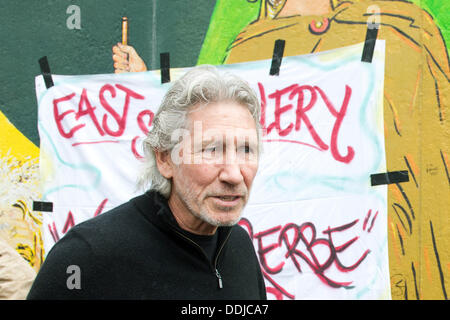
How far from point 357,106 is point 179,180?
1.76 m

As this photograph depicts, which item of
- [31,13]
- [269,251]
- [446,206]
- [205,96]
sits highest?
[31,13]

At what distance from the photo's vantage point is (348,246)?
284 cm

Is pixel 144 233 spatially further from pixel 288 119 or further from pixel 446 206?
pixel 446 206

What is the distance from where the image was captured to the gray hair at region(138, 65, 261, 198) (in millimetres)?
1494

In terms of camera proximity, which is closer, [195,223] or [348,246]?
[195,223]

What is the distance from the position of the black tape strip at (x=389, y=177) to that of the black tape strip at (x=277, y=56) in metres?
0.94

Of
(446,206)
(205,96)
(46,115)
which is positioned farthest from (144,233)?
(46,115)

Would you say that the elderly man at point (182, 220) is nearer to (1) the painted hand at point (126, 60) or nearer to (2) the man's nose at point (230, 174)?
(2) the man's nose at point (230, 174)

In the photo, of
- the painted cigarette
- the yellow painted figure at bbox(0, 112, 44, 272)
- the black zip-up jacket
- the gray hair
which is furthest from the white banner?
the black zip-up jacket

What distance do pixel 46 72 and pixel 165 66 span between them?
97 centimetres

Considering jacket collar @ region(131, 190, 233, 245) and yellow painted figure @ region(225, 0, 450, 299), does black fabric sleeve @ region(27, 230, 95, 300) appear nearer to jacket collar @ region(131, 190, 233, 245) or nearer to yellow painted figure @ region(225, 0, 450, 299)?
jacket collar @ region(131, 190, 233, 245)

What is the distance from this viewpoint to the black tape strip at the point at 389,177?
9.35 ft

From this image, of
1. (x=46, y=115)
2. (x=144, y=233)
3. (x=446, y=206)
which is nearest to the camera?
(x=144, y=233)

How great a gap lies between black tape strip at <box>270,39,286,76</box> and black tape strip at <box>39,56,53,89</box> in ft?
5.64
